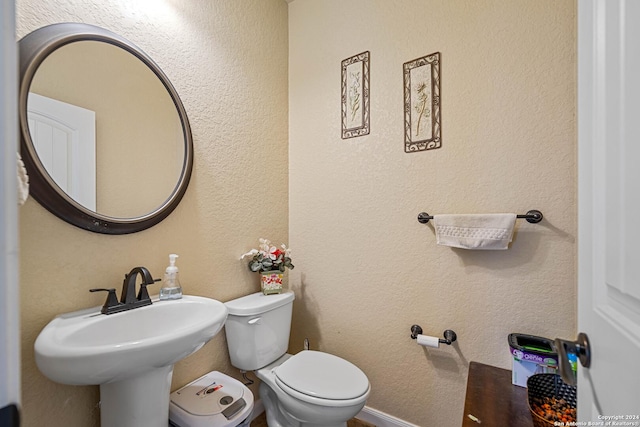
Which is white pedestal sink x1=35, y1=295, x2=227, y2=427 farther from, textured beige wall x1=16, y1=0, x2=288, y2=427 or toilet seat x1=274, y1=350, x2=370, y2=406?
toilet seat x1=274, y1=350, x2=370, y2=406

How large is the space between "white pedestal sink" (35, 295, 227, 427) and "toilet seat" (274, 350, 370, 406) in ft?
1.64

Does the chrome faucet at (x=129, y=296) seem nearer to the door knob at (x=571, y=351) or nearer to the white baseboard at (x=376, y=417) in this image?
the white baseboard at (x=376, y=417)

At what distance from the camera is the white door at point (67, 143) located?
0.95m

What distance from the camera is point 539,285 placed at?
1.21 meters

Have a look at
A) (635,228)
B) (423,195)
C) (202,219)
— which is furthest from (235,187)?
(635,228)

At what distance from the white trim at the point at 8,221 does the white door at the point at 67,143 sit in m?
0.90

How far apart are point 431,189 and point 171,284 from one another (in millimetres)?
1303

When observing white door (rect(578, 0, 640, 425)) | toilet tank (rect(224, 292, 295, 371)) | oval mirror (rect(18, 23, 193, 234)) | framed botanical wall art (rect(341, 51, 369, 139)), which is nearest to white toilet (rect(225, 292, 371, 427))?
toilet tank (rect(224, 292, 295, 371))

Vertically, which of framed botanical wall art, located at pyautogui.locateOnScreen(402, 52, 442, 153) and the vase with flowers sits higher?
framed botanical wall art, located at pyautogui.locateOnScreen(402, 52, 442, 153)

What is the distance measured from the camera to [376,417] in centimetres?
160

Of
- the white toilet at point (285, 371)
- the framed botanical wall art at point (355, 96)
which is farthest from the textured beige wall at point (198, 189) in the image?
the framed botanical wall art at point (355, 96)

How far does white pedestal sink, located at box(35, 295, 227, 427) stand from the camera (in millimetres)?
741

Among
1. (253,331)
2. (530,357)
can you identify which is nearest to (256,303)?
(253,331)

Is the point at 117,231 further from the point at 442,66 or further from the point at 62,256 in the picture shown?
the point at 442,66
